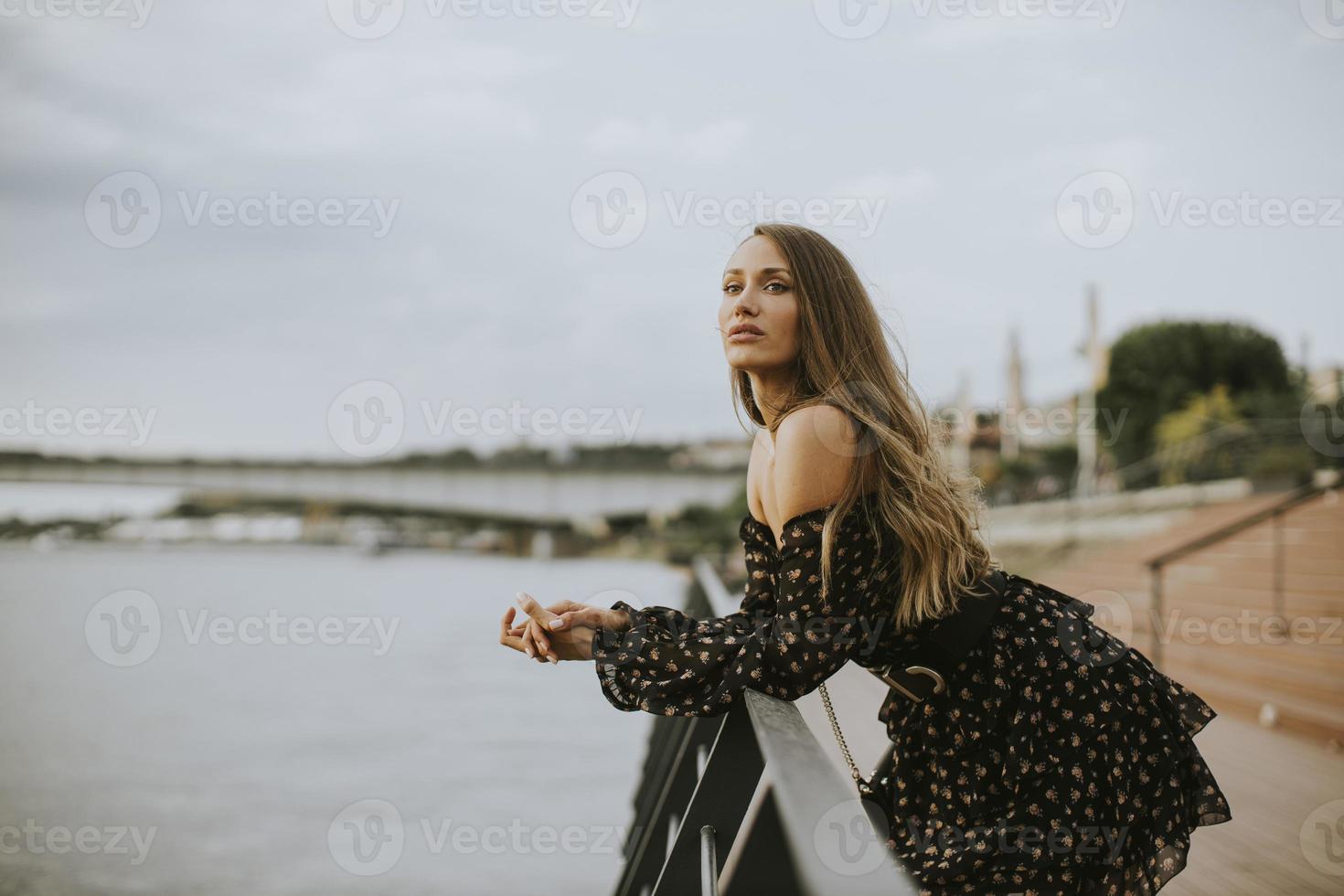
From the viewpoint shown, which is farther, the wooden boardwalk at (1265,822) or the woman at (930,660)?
the wooden boardwalk at (1265,822)

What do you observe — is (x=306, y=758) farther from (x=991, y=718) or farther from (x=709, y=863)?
(x=991, y=718)

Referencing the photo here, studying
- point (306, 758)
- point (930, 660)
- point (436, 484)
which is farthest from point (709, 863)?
point (436, 484)

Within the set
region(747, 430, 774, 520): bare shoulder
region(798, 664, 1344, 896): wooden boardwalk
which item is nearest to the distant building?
region(798, 664, 1344, 896): wooden boardwalk

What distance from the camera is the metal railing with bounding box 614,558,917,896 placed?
747 mm

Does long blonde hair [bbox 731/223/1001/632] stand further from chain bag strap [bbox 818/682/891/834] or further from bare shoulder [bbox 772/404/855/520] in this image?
chain bag strap [bbox 818/682/891/834]

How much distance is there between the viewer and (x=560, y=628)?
1.59m

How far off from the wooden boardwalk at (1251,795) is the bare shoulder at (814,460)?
180 centimetres

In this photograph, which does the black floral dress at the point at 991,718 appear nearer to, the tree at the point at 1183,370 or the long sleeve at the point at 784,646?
the long sleeve at the point at 784,646

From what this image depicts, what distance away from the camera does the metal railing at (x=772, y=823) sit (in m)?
0.75

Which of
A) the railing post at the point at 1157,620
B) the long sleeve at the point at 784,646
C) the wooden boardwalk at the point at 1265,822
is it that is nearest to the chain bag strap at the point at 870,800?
the long sleeve at the point at 784,646

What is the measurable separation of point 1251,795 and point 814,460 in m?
4.20

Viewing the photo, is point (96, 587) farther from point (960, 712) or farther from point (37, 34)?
point (960, 712)

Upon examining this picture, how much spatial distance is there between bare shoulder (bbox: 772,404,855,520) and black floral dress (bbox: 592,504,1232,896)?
3 centimetres

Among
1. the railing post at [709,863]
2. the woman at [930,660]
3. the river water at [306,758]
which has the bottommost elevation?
the river water at [306,758]
